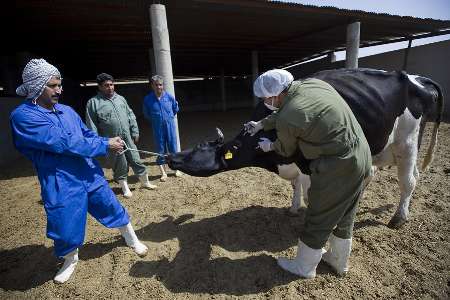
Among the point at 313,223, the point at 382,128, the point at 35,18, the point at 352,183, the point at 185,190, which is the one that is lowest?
the point at 185,190

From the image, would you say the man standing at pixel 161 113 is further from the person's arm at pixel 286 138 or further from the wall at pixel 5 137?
Result: the wall at pixel 5 137

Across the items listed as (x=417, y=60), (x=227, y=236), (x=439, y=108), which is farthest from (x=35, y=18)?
(x=417, y=60)

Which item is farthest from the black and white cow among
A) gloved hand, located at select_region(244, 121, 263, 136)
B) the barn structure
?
the barn structure

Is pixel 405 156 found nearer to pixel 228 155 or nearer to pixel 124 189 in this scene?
pixel 228 155

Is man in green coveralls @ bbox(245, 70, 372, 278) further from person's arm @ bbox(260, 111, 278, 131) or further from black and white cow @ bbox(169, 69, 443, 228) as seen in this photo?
black and white cow @ bbox(169, 69, 443, 228)

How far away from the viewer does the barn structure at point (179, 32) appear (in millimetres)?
6512

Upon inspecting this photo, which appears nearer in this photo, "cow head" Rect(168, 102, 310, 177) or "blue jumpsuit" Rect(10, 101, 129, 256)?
"blue jumpsuit" Rect(10, 101, 129, 256)

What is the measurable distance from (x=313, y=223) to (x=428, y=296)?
3.91 ft

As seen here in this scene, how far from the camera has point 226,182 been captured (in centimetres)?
493

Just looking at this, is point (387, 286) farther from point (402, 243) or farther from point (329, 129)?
point (329, 129)

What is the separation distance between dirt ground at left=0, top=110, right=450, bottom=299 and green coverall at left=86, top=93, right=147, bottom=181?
1.94ft

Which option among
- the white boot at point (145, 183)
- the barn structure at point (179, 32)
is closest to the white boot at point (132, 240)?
the white boot at point (145, 183)

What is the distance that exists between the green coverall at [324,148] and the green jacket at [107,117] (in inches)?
117

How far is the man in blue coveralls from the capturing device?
2.24 meters
